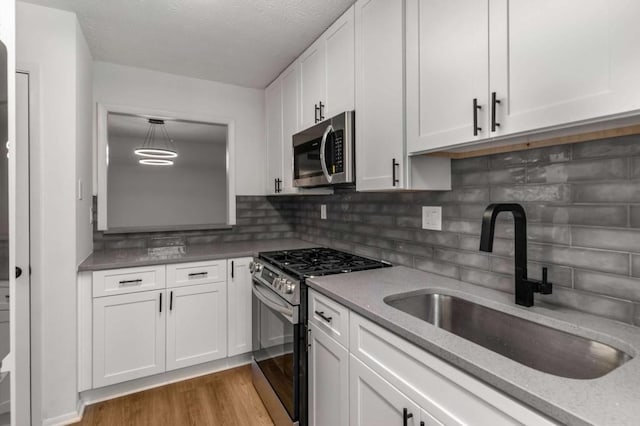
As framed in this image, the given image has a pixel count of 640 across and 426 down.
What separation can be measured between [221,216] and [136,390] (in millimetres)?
1497

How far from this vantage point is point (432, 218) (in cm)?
180

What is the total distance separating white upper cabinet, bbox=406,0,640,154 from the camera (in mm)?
864

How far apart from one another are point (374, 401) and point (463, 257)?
804 millimetres

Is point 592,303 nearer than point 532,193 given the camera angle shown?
Yes

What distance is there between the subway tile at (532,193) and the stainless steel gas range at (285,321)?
2.57 feet

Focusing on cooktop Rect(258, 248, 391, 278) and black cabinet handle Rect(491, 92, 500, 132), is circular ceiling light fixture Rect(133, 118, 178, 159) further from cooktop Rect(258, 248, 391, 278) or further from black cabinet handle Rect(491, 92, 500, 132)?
black cabinet handle Rect(491, 92, 500, 132)

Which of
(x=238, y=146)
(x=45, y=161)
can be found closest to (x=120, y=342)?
(x=45, y=161)

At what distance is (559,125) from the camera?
0.98 metres

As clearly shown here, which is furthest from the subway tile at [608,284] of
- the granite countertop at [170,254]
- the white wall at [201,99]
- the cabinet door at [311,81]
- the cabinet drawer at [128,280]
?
the white wall at [201,99]

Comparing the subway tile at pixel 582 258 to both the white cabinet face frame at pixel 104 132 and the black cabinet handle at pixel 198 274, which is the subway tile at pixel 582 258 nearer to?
the black cabinet handle at pixel 198 274

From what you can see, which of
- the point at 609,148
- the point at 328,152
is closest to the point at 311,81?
the point at 328,152

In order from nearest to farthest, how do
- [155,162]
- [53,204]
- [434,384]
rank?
[434,384]
[53,204]
[155,162]

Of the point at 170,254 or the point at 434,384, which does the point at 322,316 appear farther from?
the point at 170,254

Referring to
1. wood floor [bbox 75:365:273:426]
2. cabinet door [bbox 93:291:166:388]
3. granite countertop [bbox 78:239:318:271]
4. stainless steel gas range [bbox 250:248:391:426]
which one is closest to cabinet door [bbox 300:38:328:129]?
stainless steel gas range [bbox 250:248:391:426]
